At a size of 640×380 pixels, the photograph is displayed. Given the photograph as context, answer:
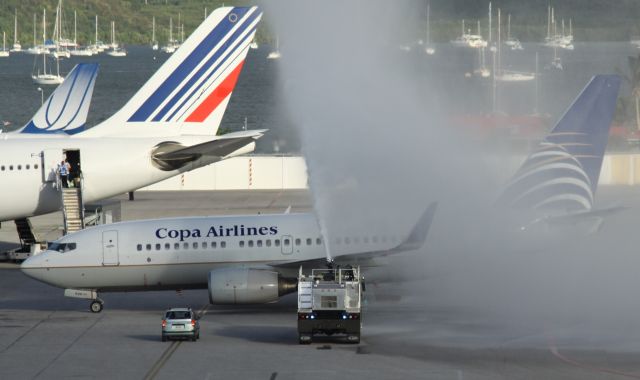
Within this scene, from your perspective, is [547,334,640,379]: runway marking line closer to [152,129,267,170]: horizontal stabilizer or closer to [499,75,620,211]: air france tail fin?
[499,75,620,211]: air france tail fin

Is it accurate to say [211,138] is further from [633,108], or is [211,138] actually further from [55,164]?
[633,108]

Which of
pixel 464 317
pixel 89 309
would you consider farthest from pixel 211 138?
pixel 464 317

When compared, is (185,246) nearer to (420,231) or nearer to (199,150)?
(420,231)

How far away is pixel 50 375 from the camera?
33.9 m

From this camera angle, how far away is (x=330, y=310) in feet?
121

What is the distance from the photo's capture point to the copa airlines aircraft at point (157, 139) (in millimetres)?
57562

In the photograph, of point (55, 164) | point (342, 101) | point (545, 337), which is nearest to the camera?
point (545, 337)

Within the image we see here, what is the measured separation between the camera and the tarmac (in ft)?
111

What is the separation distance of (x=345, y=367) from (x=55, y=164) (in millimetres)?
27342

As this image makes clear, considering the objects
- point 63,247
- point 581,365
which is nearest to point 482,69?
point 63,247

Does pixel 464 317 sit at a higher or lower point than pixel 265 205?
lower

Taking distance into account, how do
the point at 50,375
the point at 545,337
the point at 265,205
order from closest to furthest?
the point at 50,375
the point at 545,337
the point at 265,205

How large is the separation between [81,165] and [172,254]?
49.3 ft

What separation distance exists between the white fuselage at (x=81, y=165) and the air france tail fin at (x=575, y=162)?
1901 cm
